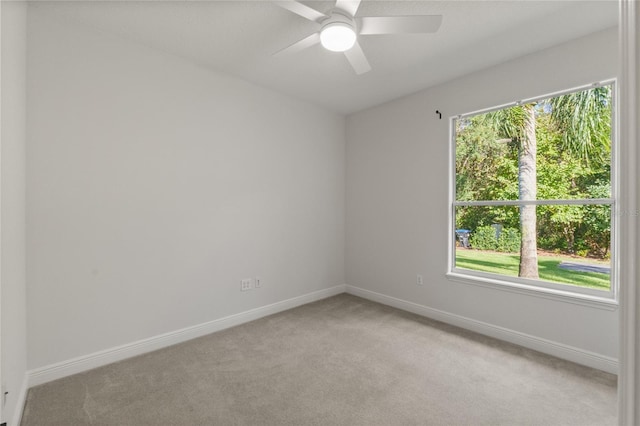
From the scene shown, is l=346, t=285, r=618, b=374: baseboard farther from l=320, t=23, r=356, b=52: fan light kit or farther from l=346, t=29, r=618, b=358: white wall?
l=320, t=23, r=356, b=52: fan light kit

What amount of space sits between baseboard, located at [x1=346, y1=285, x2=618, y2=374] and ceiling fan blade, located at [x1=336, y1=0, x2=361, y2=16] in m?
3.00

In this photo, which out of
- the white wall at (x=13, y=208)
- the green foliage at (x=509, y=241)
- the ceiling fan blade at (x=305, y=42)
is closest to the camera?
the white wall at (x=13, y=208)

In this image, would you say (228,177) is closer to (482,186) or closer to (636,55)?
(482,186)

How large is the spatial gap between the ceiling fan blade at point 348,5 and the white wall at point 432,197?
1474mm

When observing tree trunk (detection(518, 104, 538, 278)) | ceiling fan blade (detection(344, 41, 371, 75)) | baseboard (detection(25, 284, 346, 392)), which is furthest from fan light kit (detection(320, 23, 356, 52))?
baseboard (detection(25, 284, 346, 392))

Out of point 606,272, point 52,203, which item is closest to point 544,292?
point 606,272

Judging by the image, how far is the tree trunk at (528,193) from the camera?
9.24ft

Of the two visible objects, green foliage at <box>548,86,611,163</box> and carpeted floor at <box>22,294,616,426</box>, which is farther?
green foliage at <box>548,86,611,163</box>

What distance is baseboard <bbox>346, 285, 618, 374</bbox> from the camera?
235 cm

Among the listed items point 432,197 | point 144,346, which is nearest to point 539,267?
point 432,197

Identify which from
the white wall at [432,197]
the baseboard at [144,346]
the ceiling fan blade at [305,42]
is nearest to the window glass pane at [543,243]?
the white wall at [432,197]

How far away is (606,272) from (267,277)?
10.4ft

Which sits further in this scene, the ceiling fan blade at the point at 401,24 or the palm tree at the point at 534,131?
the palm tree at the point at 534,131

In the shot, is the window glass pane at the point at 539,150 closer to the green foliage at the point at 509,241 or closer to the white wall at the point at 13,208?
the green foliage at the point at 509,241
